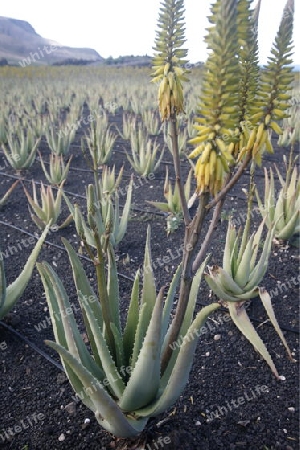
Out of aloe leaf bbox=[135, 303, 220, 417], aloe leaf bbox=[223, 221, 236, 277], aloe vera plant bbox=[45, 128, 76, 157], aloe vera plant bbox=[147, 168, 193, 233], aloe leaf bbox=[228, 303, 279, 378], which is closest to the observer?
aloe leaf bbox=[135, 303, 220, 417]

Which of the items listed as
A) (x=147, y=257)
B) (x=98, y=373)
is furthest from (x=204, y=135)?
(x=98, y=373)

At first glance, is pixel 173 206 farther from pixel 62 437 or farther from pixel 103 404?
pixel 103 404

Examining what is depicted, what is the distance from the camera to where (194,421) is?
1618mm

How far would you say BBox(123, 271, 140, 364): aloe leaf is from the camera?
142cm

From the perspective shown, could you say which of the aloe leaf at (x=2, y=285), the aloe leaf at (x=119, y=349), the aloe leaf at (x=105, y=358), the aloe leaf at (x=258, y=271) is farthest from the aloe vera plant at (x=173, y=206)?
the aloe leaf at (x=105, y=358)

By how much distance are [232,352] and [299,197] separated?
1.39m

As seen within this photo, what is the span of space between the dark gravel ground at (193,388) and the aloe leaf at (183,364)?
0.32m

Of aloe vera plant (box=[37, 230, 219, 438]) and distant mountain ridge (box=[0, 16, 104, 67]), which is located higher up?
distant mountain ridge (box=[0, 16, 104, 67])

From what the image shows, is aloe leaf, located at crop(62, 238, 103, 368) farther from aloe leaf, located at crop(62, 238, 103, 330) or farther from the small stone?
the small stone

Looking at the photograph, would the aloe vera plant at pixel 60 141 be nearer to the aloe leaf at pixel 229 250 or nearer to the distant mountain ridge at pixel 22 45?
the aloe leaf at pixel 229 250

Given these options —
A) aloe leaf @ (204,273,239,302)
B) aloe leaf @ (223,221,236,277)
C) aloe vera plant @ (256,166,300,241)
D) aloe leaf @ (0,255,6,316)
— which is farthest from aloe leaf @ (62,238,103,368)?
aloe vera plant @ (256,166,300,241)

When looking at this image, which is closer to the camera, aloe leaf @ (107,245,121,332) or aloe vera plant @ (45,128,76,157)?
aloe leaf @ (107,245,121,332)

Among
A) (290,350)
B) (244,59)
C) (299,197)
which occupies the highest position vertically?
(244,59)

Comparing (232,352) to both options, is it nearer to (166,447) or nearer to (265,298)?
(265,298)
